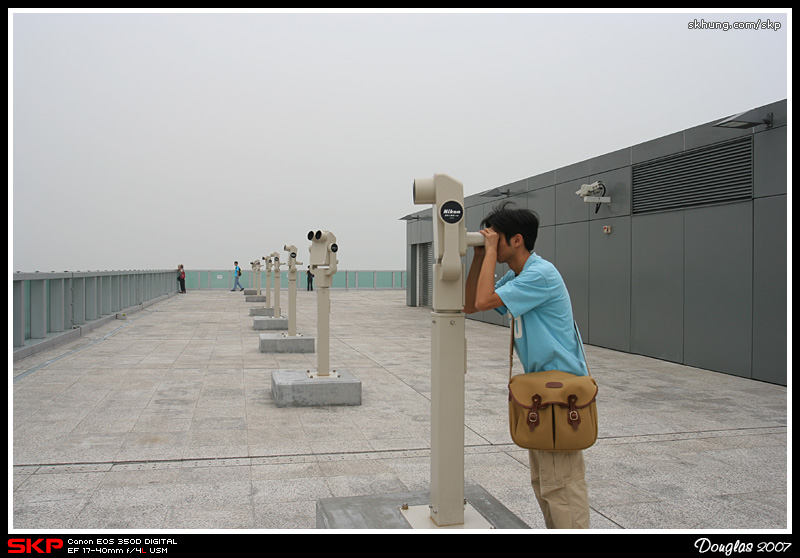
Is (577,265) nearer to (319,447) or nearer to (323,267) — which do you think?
(323,267)

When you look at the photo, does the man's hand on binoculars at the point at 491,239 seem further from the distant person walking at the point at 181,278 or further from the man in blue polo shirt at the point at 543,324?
the distant person walking at the point at 181,278

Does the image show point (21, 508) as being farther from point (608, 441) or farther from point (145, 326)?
point (145, 326)

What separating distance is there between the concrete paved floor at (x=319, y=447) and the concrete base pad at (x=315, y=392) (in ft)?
0.63

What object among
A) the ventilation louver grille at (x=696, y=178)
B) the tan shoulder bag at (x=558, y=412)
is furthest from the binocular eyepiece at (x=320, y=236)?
the ventilation louver grille at (x=696, y=178)

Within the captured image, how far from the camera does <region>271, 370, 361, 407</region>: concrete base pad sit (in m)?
7.16

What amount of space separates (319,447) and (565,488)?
315 cm

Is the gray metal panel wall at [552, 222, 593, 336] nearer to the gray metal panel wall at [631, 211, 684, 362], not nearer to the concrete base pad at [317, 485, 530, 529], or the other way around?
the gray metal panel wall at [631, 211, 684, 362]

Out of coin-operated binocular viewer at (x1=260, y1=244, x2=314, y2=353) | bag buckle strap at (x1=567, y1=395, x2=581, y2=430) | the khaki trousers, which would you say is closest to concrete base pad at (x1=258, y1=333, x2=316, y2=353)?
coin-operated binocular viewer at (x1=260, y1=244, x2=314, y2=353)

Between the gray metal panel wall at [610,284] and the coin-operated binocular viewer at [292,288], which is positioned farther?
the gray metal panel wall at [610,284]

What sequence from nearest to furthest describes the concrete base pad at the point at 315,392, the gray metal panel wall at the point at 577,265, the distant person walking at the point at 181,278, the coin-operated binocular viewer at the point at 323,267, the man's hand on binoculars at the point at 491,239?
the man's hand on binoculars at the point at 491,239, the concrete base pad at the point at 315,392, the coin-operated binocular viewer at the point at 323,267, the gray metal panel wall at the point at 577,265, the distant person walking at the point at 181,278

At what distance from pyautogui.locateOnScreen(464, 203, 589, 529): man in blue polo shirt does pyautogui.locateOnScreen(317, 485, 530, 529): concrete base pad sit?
364mm

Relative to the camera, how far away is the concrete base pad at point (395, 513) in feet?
10.3
